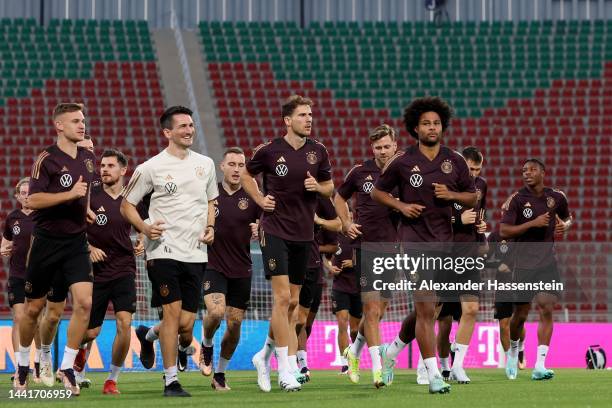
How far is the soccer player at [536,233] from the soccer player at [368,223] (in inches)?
70.2

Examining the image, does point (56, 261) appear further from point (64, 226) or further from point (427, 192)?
point (427, 192)

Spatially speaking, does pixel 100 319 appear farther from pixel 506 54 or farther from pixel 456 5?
pixel 456 5

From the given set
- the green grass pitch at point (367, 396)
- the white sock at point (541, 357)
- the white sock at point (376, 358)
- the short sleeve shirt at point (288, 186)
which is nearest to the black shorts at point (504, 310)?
the white sock at point (541, 357)

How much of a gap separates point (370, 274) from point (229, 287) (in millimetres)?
1824

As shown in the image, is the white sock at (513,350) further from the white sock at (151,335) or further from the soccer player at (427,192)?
the white sock at (151,335)

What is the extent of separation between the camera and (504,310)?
14742mm

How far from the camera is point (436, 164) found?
10227 mm

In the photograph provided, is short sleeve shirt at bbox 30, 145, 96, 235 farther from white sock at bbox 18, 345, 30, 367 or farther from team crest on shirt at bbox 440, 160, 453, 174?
team crest on shirt at bbox 440, 160, 453, 174

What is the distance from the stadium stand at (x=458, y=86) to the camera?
1225 inches

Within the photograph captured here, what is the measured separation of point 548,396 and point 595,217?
65.7 ft

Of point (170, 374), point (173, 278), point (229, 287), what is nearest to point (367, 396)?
point (170, 374)

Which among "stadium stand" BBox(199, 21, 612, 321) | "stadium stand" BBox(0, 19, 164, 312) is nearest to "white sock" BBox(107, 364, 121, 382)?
"stadium stand" BBox(0, 19, 164, 312)

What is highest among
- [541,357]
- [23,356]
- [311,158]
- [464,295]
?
[311,158]

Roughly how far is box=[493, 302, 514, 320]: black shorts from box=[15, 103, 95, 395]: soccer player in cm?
633
